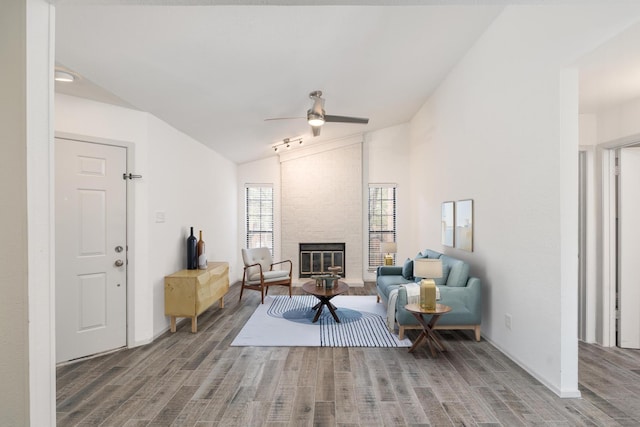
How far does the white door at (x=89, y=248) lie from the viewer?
311 cm

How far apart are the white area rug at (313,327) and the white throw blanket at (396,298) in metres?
0.12

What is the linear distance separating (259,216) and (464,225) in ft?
14.6

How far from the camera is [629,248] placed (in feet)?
11.2

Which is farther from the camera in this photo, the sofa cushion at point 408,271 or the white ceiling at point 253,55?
the sofa cushion at point 408,271

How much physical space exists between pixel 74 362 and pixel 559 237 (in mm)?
4313

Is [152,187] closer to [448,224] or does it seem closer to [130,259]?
[130,259]

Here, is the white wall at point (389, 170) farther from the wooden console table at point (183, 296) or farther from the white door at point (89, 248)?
the white door at point (89, 248)

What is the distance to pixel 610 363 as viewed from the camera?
→ 10.1ft

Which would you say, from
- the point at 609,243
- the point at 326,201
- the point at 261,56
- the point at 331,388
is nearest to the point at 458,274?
the point at 609,243

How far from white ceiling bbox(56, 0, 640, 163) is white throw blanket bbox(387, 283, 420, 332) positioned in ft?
7.91

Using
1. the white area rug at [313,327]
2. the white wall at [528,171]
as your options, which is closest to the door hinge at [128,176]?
the white area rug at [313,327]

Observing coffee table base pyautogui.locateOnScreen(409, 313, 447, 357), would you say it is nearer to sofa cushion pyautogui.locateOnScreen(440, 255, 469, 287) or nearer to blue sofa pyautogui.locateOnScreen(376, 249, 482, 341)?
blue sofa pyautogui.locateOnScreen(376, 249, 482, 341)

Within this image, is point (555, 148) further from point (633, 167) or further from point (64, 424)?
point (64, 424)

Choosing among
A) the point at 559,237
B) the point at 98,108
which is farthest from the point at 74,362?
the point at 559,237
